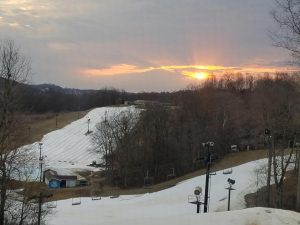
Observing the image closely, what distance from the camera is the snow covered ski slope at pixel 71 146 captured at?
89.5m

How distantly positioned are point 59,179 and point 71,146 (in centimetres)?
3782

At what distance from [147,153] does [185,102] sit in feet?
55.0

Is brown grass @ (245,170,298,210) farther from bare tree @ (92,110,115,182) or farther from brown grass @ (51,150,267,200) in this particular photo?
bare tree @ (92,110,115,182)

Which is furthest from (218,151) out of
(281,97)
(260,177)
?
(281,97)

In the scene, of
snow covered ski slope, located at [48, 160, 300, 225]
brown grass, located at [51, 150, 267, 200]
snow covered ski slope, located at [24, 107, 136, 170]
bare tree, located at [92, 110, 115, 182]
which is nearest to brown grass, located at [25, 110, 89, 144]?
snow covered ski slope, located at [24, 107, 136, 170]

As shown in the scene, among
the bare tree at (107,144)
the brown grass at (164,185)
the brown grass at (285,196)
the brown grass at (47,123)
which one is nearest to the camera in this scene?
the brown grass at (285,196)

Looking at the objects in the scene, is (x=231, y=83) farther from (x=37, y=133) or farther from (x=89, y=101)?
(x=89, y=101)

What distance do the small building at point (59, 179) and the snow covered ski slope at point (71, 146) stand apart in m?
9.66

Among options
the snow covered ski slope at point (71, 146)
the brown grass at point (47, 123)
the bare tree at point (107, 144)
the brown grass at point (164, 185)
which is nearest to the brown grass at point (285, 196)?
the brown grass at point (164, 185)

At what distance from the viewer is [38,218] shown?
26.6 m

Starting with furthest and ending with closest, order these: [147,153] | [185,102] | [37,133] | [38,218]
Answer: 1. [37,133]
2. [185,102]
3. [147,153]
4. [38,218]

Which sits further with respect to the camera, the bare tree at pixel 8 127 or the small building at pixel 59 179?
the small building at pixel 59 179

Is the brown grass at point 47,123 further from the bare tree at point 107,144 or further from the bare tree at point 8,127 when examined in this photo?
the bare tree at point 8,127

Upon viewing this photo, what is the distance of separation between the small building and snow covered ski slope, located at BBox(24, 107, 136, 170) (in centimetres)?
966
